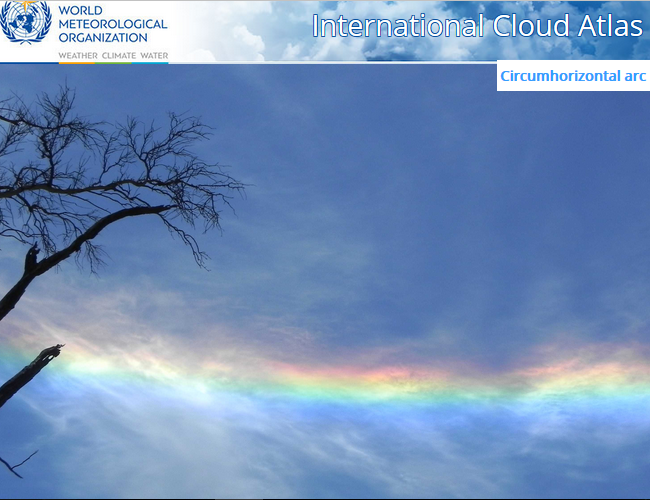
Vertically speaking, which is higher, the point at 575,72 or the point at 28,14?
the point at 575,72

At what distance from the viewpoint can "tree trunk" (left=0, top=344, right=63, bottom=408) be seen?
11.7 metres

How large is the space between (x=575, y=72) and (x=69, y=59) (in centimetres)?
1634

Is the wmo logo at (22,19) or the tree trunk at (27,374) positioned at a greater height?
the wmo logo at (22,19)

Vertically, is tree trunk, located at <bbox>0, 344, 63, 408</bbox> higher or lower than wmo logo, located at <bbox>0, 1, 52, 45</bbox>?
lower

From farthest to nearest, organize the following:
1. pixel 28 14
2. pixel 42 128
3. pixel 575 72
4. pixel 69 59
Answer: pixel 575 72, pixel 69 59, pixel 28 14, pixel 42 128

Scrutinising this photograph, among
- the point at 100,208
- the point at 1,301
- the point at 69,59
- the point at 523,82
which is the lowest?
the point at 1,301

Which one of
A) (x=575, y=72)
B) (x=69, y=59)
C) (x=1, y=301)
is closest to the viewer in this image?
(x=1, y=301)

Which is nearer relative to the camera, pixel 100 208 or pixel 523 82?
pixel 100 208

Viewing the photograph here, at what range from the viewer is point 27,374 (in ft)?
39.0

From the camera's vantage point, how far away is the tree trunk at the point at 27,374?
11656 mm

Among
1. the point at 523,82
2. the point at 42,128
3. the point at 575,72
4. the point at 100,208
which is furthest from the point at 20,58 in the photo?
the point at 575,72

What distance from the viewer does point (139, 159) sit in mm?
13164

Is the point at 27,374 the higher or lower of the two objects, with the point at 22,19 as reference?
lower

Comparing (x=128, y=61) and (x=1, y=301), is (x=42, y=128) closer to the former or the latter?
(x=1, y=301)
